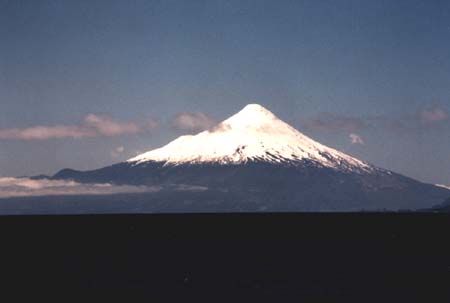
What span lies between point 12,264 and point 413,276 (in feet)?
239

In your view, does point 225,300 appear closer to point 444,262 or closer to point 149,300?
point 149,300

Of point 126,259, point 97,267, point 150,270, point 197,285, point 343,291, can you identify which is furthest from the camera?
point 126,259

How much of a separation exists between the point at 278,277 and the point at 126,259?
48.6m

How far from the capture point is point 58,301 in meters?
97.3

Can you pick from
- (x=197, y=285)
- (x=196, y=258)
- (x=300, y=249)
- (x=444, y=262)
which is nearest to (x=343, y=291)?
(x=197, y=285)

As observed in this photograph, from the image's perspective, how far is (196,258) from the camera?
165000 millimetres

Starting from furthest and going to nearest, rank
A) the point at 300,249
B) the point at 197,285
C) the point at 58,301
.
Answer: the point at 300,249 < the point at 197,285 < the point at 58,301

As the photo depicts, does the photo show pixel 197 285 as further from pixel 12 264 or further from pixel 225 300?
pixel 12 264

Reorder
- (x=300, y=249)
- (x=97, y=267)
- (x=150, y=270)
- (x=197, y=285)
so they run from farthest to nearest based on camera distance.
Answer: (x=300, y=249) < (x=97, y=267) < (x=150, y=270) < (x=197, y=285)

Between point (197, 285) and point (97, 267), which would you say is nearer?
point (197, 285)

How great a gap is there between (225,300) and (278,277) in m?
27.7

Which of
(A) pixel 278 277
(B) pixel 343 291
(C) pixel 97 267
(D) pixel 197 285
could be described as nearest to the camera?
(B) pixel 343 291

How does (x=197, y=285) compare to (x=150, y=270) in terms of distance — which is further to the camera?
(x=150, y=270)

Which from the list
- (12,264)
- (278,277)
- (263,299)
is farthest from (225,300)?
(12,264)
